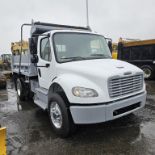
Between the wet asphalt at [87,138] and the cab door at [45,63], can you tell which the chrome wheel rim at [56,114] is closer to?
the wet asphalt at [87,138]

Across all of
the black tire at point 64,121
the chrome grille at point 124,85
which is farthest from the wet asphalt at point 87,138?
the chrome grille at point 124,85

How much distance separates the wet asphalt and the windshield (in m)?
1.79

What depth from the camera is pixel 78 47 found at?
16.8 ft

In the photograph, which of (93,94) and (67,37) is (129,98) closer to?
(93,94)

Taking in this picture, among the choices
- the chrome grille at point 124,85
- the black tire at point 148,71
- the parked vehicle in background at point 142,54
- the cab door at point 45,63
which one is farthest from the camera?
the black tire at point 148,71

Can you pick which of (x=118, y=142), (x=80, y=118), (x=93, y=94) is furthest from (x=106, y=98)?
(x=118, y=142)

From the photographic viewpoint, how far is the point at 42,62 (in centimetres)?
547

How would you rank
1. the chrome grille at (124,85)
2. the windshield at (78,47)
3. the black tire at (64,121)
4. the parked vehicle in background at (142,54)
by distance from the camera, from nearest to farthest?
the chrome grille at (124,85) < the black tire at (64,121) < the windshield at (78,47) < the parked vehicle in background at (142,54)

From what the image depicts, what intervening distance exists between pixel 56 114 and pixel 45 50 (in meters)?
1.76

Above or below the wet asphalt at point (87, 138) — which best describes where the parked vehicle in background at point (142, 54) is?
above

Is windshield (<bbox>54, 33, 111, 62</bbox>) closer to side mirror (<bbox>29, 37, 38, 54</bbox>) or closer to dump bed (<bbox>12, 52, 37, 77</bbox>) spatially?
side mirror (<bbox>29, 37, 38, 54</bbox>)

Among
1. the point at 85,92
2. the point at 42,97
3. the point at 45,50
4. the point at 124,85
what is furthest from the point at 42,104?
the point at 124,85

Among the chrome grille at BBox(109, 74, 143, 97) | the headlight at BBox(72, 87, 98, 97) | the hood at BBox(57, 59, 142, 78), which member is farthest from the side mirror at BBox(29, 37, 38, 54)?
the chrome grille at BBox(109, 74, 143, 97)

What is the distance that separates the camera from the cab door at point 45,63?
5125 millimetres
